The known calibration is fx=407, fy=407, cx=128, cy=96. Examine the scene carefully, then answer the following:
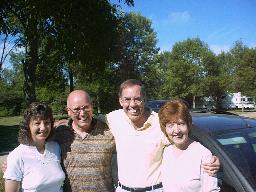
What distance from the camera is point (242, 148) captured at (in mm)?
3742

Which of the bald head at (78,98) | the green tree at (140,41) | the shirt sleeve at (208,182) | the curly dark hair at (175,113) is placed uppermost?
the green tree at (140,41)

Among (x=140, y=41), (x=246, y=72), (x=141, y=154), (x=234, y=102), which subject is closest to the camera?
(x=141, y=154)

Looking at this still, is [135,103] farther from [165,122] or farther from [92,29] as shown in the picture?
[92,29]

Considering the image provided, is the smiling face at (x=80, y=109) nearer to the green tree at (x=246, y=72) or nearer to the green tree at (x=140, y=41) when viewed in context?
the green tree at (x=140, y=41)

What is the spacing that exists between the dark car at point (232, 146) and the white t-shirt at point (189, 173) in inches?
18.9

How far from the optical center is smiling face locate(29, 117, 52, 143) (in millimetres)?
3402

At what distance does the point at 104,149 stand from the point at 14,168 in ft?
2.65

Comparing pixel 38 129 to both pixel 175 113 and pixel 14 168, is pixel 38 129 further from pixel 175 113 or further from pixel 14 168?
pixel 175 113

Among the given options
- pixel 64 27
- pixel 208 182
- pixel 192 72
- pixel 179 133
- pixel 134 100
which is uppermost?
pixel 192 72

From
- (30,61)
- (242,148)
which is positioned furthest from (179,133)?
(30,61)

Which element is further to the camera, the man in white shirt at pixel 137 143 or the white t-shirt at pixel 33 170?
the man in white shirt at pixel 137 143

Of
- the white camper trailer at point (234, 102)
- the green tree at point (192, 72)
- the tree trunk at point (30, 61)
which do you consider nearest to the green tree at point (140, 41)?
the green tree at point (192, 72)

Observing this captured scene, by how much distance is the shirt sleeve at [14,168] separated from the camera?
326 cm

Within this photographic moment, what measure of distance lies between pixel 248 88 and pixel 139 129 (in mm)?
52830
